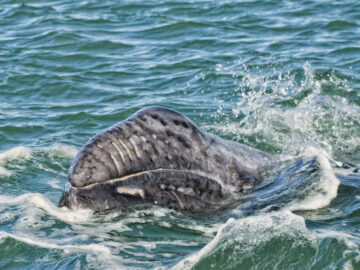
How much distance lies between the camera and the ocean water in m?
6.18

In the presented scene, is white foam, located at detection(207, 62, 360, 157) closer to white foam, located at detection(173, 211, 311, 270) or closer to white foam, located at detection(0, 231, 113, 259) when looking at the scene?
white foam, located at detection(173, 211, 311, 270)

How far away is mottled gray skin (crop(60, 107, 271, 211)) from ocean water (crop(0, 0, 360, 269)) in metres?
0.14

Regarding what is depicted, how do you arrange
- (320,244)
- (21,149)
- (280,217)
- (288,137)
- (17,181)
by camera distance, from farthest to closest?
1. (288,137)
2. (21,149)
3. (17,181)
4. (280,217)
5. (320,244)

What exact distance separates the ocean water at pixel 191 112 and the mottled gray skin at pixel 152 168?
136 mm

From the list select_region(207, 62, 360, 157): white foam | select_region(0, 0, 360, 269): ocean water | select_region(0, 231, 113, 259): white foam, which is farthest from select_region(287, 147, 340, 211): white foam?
select_region(207, 62, 360, 157): white foam

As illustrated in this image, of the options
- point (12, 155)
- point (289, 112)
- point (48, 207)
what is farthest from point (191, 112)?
point (48, 207)

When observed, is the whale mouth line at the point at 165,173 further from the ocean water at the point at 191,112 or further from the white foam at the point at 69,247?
the white foam at the point at 69,247

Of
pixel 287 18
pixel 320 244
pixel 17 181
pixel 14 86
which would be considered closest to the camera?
pixel 320 244

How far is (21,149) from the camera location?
32.5 ft

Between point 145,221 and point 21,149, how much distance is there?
3730 millimetres

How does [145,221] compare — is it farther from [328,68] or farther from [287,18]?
[287,18]

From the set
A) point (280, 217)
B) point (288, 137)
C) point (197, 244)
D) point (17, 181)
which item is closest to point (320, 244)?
point (280, 217)

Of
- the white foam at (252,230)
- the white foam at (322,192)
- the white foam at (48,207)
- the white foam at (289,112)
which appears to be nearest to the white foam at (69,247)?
the white foam at (48,207)

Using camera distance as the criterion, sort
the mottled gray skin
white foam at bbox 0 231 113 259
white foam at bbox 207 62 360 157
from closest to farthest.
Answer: white foam at bbox 0 231 113 259
the mottled gray skin
white foam at bbox 207 62 360 157
